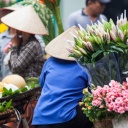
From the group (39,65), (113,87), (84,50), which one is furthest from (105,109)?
(39,65)

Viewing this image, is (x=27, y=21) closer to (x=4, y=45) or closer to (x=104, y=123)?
(x=4, y=45)

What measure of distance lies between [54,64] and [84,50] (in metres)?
0.84

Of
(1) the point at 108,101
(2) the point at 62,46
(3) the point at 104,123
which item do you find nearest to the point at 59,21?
(2) the point at 62,46

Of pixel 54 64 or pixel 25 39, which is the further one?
pixel 25 39

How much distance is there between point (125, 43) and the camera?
3.35m

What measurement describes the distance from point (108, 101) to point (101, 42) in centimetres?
44

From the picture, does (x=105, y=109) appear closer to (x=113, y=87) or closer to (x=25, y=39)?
(x=113, y=87)

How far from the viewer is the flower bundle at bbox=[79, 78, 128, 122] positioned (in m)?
3.14

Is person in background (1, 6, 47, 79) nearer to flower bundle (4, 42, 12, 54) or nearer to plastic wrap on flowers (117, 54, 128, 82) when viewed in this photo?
flower bundle (4, 42, 12, 54)

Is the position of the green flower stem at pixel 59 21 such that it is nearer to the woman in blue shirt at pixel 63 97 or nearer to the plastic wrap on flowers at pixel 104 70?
the woman in blue shirt at pixel 63 97

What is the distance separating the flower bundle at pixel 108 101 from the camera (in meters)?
3.14

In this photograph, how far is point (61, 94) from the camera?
4.05m

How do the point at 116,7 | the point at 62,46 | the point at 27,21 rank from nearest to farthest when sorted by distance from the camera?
the point at 62,46
the point at 27,21
the point at 116,7

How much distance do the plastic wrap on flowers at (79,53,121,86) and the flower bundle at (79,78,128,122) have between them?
11 cm
